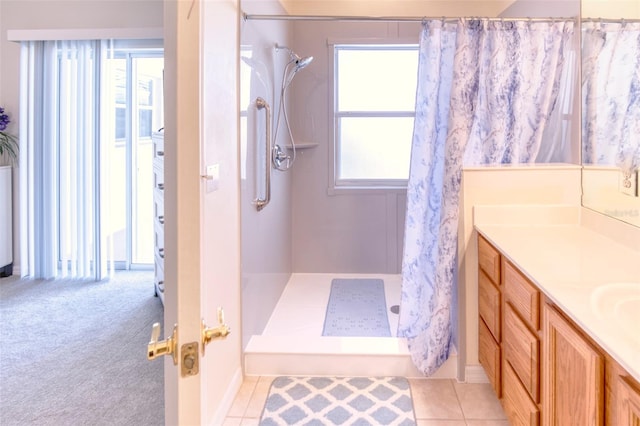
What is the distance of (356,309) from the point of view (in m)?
3.47

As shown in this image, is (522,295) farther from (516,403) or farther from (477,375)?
(477,375)

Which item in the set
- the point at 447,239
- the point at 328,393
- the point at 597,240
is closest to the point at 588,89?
the point at 597,240

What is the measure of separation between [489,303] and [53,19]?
13.6ft

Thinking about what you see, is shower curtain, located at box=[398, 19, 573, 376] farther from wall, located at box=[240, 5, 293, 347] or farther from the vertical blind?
the vertical blind

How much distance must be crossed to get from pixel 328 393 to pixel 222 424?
0.52 m

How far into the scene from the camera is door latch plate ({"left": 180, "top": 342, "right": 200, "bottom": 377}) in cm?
75

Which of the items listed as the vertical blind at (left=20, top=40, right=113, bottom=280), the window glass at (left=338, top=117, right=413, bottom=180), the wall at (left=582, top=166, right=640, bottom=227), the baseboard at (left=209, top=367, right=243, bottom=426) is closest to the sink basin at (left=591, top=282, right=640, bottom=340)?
the wall at (left=582, top=166, right=640, bottom=227)

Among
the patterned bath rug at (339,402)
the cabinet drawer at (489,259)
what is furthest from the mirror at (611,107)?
the patterned bath rug at (339,402)

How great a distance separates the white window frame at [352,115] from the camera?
4152mm

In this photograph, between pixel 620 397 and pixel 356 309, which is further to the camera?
pixel 356 309

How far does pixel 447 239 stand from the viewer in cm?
249

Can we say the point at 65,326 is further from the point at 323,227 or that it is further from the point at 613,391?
the point at 613,391

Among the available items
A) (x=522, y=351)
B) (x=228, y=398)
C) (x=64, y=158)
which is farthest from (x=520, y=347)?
(x=64, y=158)

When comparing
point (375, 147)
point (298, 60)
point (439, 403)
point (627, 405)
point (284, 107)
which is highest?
point (298, 60)
